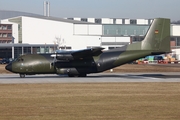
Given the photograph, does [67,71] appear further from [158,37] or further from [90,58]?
[158,37]

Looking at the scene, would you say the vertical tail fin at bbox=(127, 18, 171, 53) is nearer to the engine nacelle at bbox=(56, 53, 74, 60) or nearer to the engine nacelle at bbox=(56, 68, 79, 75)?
the engine nacelle at bbox=(56, 68, 79, 75)

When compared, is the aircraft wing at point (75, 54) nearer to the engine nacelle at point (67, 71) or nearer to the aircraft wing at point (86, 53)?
the aircraft wing at point (86, 53)

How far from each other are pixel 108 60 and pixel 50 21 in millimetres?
74938

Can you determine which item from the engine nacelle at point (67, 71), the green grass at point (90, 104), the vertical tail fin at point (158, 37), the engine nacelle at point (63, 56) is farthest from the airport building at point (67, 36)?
the green grass at point (90, 104)

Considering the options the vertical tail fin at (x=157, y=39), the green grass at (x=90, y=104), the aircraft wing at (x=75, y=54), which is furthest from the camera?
the vertical tail fin at (x=157, y=39)

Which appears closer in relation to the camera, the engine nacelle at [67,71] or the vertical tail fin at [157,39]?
the engine nacelle at [67,71]

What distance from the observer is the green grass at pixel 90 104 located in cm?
1616

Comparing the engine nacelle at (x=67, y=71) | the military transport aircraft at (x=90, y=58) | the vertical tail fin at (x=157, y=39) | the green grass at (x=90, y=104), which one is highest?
the vertical tail fin at (x=157, y=39)

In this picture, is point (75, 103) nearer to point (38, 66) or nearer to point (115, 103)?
point (115, 103)

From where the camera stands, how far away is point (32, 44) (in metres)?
106

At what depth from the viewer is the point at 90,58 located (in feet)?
126

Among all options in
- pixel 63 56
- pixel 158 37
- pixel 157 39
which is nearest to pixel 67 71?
pixel 63 56

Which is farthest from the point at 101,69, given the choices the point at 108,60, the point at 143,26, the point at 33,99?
the point at 143,26

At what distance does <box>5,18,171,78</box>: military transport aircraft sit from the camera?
37562mm
